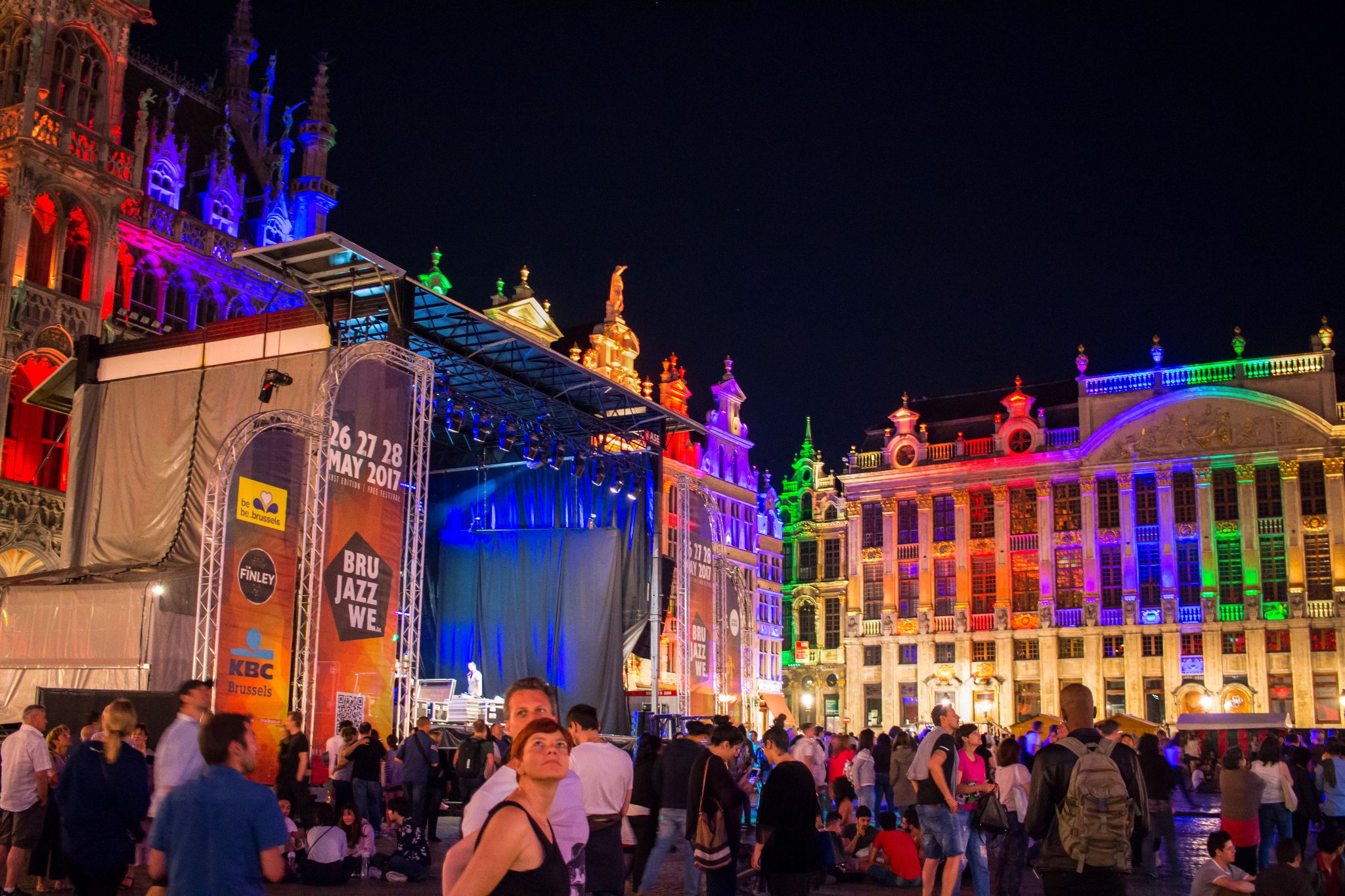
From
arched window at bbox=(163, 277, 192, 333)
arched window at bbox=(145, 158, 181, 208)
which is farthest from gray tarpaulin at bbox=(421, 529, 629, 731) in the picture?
arched window at bbox=(145, 158, 181, 208)

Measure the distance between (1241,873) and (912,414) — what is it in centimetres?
4454

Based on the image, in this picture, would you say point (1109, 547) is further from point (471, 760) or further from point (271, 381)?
point (471, 760)

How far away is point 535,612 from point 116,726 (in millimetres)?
24430

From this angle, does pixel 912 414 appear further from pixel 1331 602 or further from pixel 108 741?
pixel 108 741

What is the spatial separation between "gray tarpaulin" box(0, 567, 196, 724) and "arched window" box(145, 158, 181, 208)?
505 inches

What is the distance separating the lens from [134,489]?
23.2 m

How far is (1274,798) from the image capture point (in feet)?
43.6

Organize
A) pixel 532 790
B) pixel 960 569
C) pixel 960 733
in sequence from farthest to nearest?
pixel 960 569, pixel 960 733, pixel 532 790

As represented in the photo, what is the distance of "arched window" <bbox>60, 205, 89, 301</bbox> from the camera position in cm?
2716

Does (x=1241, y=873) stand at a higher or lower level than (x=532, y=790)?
lower

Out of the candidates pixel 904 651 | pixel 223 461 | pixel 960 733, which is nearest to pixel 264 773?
pixel 223 461

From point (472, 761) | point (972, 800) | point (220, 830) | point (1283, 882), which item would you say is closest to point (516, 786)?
point (220, 830)

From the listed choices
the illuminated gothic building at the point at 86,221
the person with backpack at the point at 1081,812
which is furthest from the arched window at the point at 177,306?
the person with backpack at the point at 1081,812

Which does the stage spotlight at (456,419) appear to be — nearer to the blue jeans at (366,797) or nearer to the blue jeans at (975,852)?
the blue jeans at (366,797)
